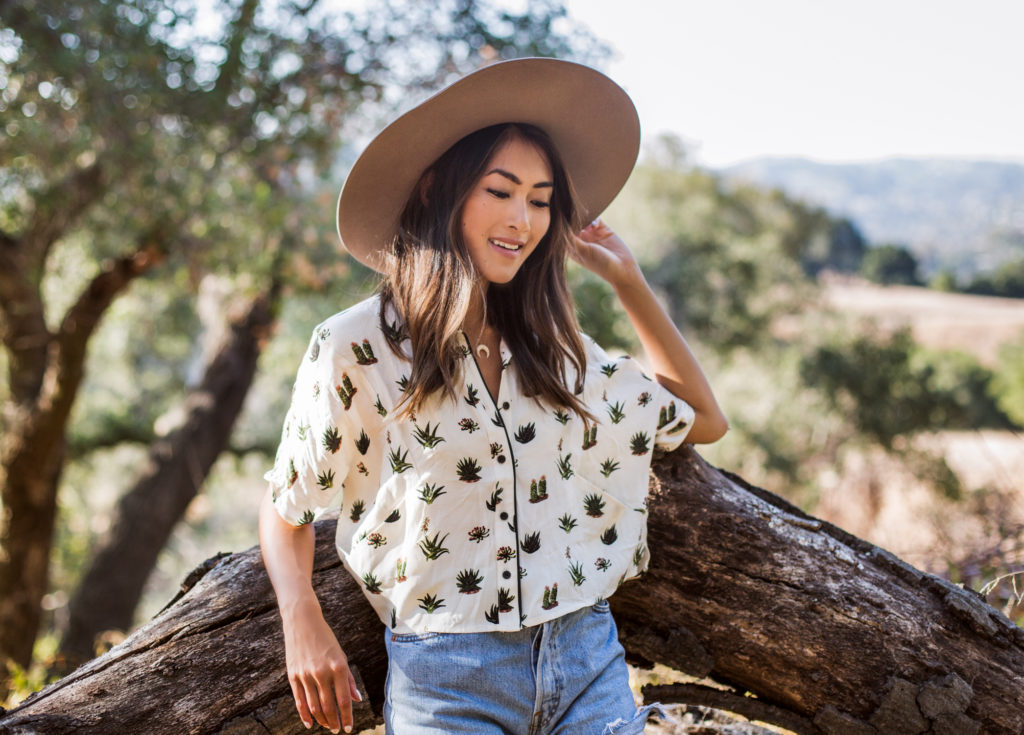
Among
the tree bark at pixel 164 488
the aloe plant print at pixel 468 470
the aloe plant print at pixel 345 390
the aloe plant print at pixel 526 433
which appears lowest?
the tree bark at pixel 164 488

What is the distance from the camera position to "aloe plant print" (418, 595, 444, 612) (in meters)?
1.68

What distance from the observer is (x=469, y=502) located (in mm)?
1715

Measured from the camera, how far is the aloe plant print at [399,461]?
1712mm

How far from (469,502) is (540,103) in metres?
0.95

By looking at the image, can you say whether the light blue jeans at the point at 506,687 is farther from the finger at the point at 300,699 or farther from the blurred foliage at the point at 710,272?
the blurred foliage at the point at 710,272

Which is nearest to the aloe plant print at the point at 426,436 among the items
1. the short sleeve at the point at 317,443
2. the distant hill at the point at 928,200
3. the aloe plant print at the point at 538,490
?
the short sleeve at the point at 317,443

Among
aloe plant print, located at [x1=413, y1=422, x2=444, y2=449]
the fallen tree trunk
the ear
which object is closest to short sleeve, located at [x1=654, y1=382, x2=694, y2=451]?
the fallen tree trunk

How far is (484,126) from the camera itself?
1892 millimetres

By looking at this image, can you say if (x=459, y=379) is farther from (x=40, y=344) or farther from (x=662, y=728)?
(x=40, y=344)

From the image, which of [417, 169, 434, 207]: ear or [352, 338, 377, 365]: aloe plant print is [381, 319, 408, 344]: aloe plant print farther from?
[417, 169, 434, 207]: ear

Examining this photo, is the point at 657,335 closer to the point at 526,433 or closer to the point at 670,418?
the point at 670,418

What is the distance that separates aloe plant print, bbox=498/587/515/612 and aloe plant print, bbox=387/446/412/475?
0.33 metres

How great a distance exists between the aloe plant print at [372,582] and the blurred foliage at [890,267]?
52.1 meters

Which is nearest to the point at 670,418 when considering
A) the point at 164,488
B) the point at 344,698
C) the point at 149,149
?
the point at 344,698
